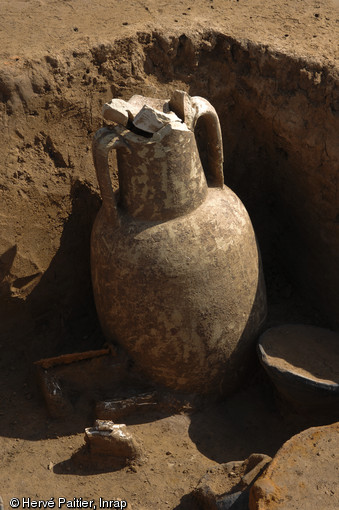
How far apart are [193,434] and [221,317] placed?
867mm

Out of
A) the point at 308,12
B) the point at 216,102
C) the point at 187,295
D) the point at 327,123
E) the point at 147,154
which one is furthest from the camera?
the point at 308,12

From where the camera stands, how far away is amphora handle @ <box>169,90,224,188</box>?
163 inches

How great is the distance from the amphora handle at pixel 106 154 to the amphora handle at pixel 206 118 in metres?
0.43

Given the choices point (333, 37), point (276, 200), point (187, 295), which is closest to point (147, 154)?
point (187, 295)

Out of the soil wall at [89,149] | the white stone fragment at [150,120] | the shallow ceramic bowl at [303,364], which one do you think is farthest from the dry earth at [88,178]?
the white stone fragment at [150,120]

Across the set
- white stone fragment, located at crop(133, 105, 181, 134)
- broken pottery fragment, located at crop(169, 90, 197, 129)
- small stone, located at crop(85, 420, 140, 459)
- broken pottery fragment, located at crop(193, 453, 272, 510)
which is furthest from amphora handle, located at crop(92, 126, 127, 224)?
broken pottery fragment, located at crop(193, 453, 272, 510)

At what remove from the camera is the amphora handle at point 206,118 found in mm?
4129

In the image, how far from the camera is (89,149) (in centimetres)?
→ 496

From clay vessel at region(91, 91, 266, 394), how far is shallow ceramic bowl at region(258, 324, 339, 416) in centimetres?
26

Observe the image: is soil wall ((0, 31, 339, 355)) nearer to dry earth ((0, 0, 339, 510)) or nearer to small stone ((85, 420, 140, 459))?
dry earth ((0, 0, 339, 510))

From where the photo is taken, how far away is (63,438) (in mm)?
4500

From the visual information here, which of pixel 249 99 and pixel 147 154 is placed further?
pixel 249 99

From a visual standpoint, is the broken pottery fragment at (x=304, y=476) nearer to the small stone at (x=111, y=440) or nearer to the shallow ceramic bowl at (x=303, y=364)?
the shallow ceramic bowl at (x=303, y=364)

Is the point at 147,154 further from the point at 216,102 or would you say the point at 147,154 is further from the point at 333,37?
the point at 333,37
